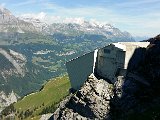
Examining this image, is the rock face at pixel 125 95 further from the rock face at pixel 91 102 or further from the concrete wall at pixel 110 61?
the concrete wall at pixel 110 61

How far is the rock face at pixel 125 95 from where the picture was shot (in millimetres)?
61188

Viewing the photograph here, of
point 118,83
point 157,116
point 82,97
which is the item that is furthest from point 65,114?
point 157,116

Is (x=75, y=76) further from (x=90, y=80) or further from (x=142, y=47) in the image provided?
(x=142, y=47)

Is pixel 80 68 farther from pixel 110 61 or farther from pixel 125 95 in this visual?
pixel 125 95

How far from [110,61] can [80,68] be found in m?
13.6

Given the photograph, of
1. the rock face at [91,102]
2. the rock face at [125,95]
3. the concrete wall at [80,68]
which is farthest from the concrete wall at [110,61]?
the rock face at [91,102]

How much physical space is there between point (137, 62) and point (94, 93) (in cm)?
1037

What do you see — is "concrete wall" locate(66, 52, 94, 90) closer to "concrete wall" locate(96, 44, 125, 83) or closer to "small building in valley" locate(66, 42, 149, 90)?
"small building in valley" locate(66, 42, 149, 90)

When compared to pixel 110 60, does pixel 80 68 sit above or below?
below

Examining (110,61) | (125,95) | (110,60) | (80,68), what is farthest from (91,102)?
(80,68)

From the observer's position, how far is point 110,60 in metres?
72.9

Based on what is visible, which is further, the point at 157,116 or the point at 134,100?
the point at 134,100

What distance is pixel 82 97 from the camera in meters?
71.5

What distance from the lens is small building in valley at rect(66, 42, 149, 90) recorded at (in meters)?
69.1
